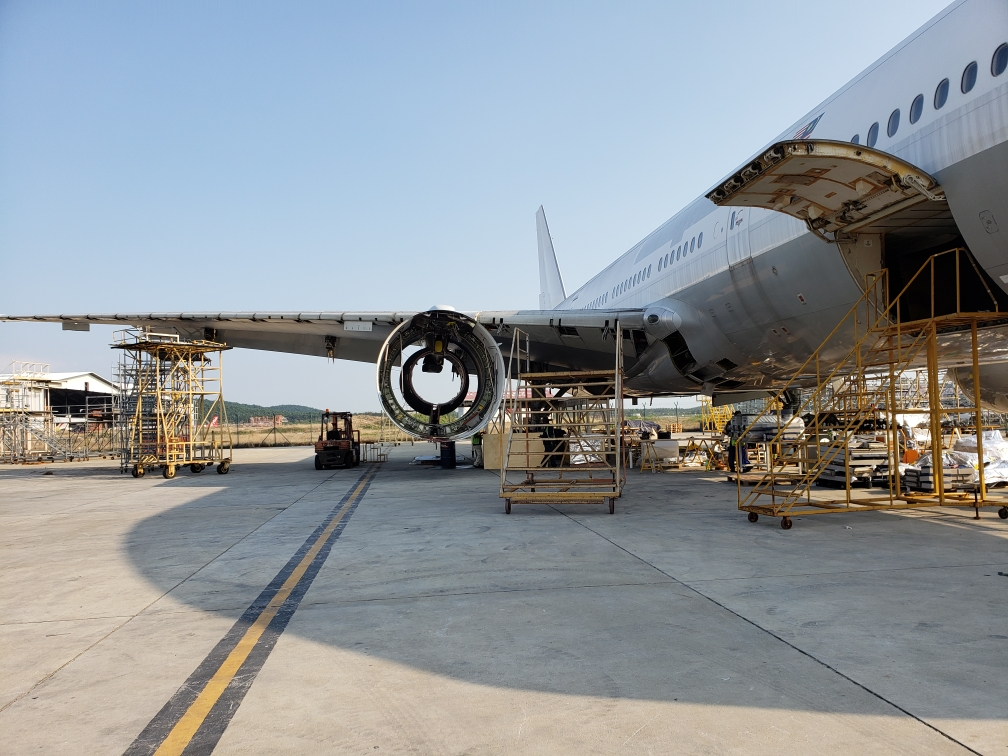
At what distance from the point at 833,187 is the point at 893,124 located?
3.38 feet

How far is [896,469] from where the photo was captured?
790 centimetres

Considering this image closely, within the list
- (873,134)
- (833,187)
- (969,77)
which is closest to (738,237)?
(873,134)

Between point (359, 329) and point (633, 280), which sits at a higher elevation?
point (633, 280)

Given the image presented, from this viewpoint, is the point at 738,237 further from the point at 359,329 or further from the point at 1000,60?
the point at 359,329

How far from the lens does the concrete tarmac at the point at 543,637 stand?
270cm

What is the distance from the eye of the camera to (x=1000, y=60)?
5.57 metres

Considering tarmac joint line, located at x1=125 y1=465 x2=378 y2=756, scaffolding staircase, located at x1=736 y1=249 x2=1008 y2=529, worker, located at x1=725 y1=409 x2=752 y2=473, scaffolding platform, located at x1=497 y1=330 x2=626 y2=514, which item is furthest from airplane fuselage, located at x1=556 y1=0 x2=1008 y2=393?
tarmac joint line, located at x1=125 y1=465 x2=378 y2=756

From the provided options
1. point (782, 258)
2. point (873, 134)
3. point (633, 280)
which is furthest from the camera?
point (633, 280)

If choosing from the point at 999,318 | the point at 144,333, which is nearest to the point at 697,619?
the point at 999,318

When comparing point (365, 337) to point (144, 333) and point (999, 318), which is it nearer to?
point (144, 333)

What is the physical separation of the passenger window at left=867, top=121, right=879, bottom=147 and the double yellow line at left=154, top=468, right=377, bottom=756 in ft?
22.9

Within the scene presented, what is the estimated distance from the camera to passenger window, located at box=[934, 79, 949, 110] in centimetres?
614

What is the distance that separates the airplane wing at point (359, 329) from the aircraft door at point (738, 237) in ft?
8.77

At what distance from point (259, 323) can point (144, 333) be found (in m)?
4.67
